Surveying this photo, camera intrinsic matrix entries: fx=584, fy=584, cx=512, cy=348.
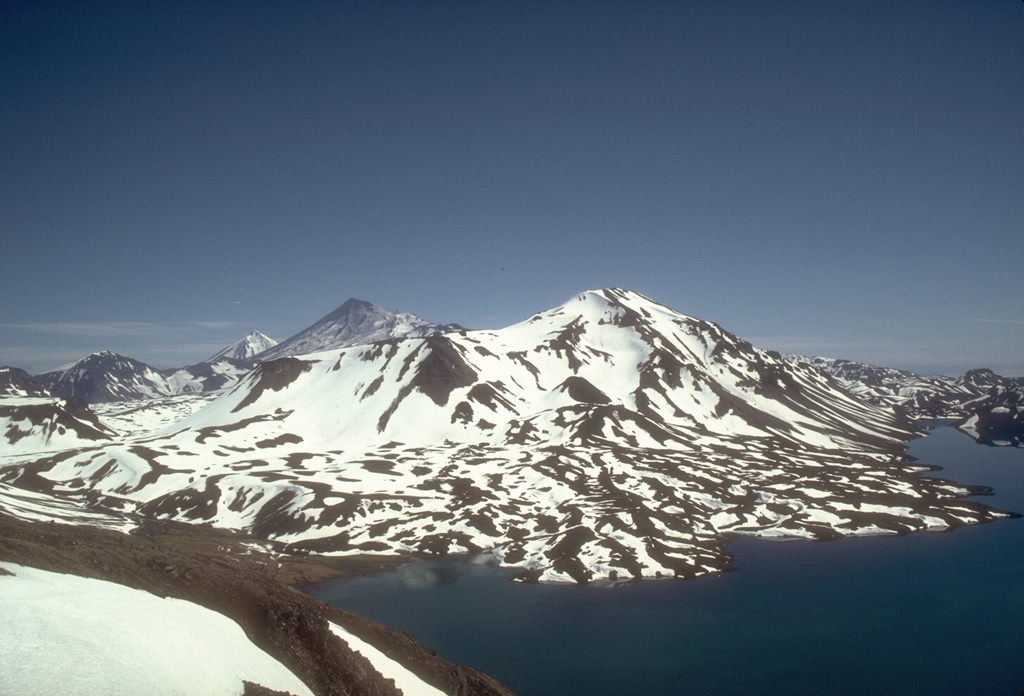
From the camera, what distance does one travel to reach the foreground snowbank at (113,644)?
21.8 m

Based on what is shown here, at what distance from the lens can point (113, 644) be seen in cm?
2484

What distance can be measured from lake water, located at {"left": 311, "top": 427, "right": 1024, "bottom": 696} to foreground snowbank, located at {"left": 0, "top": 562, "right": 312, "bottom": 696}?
33382 millimetres

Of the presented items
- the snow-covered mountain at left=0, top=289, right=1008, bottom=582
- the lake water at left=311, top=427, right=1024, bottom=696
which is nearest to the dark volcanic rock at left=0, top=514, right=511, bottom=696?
the lake water at left=311, top=427, right=1024, bottom=696

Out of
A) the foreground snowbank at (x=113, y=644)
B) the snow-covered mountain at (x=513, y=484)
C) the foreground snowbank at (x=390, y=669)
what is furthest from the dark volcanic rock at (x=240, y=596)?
the snow-covered mountain at (x=513, y=484)

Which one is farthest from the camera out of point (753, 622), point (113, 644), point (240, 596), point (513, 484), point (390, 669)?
point (513, 484)

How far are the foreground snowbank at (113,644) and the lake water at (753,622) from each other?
33382 mm

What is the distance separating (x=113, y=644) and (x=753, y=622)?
68.9 m

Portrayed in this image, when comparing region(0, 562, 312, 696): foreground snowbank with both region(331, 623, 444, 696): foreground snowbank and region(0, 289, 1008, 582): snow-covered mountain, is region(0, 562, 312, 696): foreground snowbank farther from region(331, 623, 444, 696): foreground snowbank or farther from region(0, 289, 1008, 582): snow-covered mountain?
region(0, 289, 1008, 582): snow-covered mountain

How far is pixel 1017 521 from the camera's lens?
387ft

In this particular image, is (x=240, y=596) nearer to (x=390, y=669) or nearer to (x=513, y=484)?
(x=390, y=669)

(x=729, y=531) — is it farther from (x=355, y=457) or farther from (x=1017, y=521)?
(x=355, y=457)

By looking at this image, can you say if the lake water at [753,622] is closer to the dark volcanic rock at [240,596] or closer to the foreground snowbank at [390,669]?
the foreground snowbank at [390,669]

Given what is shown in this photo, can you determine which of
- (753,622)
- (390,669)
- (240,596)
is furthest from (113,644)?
(753,622)

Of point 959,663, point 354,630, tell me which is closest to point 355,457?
point 354,630
